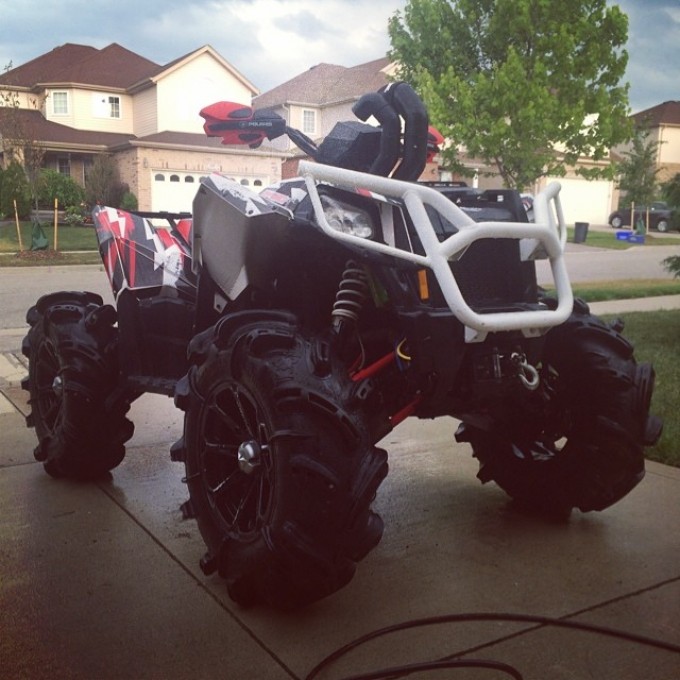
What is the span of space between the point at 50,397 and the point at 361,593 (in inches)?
79.2

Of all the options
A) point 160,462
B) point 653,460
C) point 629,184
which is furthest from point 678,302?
point 629,184

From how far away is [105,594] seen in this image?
2.85m

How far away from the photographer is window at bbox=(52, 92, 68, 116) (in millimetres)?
29875

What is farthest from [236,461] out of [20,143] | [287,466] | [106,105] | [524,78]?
[106,105]

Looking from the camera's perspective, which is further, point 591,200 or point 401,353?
point 591,200

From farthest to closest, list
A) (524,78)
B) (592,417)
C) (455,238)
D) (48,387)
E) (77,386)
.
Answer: (524,78), (48,387), (77,386), (592,417), (455,238)

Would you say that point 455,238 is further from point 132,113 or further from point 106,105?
point 106,105

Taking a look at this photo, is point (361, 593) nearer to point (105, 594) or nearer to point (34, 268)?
point (105, 594)

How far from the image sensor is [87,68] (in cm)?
3017

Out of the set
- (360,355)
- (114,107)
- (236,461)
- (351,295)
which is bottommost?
(236,461)

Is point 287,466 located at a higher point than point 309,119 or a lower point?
lower

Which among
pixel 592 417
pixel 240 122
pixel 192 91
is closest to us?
pixel 592 417

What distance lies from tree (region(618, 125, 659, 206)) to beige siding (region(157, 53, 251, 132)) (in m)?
17.5

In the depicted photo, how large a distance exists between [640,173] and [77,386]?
33909 mm
